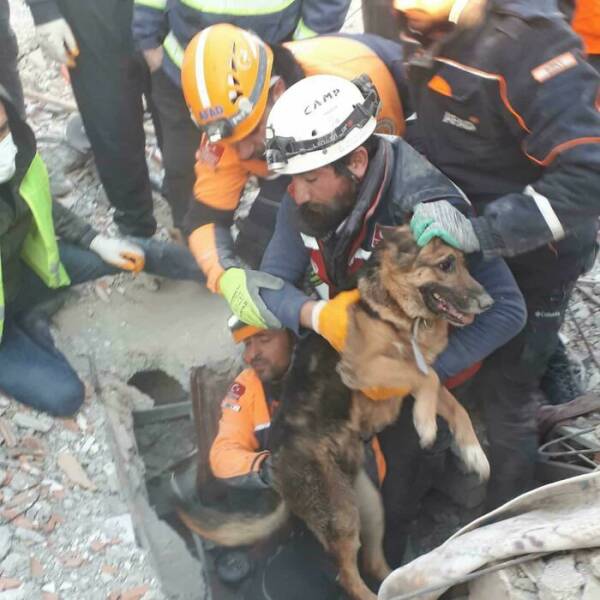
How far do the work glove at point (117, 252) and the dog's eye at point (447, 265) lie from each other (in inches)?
86.1

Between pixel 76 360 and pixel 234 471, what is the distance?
145 centimetres

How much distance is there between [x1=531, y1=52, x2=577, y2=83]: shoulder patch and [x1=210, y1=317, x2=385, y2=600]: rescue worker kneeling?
5.49 ft

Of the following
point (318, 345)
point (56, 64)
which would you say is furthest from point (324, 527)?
point (56, 64)

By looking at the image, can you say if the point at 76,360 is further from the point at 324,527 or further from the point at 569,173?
the point at 569,173

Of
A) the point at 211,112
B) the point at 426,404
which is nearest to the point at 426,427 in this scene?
the point at 426,404

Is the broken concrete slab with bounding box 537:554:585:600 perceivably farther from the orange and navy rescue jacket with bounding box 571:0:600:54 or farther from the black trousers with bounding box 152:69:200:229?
the black trousers with bounding box 152:69:200:229

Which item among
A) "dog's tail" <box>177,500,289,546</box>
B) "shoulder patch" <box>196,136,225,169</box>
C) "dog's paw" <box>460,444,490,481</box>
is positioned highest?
"shoulder patch" <box>196,136,225,169</box>

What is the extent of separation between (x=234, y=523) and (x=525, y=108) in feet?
Result: 7.00

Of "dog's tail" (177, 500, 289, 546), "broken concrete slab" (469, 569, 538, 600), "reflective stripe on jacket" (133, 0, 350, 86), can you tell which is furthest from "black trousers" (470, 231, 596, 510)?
"reflective stripe on jacket" (133, 0, 350, 86)

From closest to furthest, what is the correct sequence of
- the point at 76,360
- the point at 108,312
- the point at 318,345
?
1. the point at 318,345
2. the point at 76,360
3. the point at 108,312

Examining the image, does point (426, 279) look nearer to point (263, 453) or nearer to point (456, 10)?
point (456, 10)

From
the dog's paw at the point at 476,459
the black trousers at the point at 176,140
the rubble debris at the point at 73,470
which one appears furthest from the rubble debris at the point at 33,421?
the dog's paw at the point at 476,459

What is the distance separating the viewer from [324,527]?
3455 mm

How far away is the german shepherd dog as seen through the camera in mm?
2992
